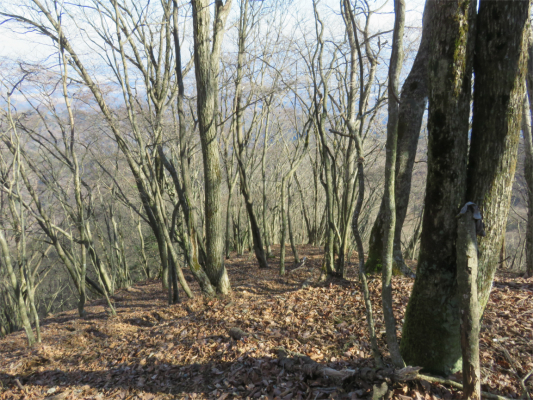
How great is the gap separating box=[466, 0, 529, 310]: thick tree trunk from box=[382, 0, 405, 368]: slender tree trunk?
21.1 inches

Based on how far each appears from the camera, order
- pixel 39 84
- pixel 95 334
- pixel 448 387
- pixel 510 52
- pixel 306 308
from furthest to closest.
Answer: pixel 39 84 < pixel 95 334 < pixel 306 308 < pixel 448 387 < pixel 510 52

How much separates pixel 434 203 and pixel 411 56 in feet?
21.1

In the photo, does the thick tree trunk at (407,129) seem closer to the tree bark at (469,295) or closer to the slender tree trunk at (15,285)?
the tree bark at (469,295)

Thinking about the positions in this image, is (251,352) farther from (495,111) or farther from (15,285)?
(15,285)

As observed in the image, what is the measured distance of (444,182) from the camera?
2.29 meters

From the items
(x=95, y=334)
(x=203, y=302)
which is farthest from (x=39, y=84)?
(x=203, y=302)

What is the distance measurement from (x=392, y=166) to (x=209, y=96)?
169 inches

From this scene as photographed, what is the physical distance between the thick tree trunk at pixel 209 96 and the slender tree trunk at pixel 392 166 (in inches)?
153

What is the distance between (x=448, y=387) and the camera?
244 centimetres

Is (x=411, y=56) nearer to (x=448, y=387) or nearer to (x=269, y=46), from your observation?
(x=269, y=46)

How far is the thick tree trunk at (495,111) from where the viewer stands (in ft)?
6.87

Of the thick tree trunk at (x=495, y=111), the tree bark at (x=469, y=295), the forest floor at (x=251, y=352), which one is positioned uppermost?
the thick tree trunk at (x=495, y=111)

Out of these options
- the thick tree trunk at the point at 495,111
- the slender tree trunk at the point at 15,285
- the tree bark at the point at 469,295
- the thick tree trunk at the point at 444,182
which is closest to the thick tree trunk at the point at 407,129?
the thick tree trunk at the point at 444,182

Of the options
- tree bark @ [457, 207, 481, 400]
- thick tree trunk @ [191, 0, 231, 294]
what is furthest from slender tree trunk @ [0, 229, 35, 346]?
tree bark @ [457, 207, 481, 400]
